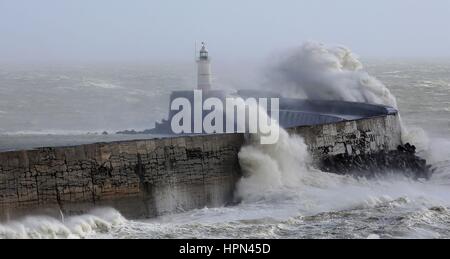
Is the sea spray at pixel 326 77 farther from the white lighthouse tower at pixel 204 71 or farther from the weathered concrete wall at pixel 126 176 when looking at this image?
the weathered concrete wall at pixel 126 176

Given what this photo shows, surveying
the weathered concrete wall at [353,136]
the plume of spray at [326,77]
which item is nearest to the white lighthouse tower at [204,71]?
the plume of spray at [326,77]

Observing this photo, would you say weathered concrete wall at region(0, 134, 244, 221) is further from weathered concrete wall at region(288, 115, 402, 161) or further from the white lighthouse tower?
the white lighthouse tower

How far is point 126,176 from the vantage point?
988cm

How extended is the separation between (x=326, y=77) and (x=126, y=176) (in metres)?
9.89

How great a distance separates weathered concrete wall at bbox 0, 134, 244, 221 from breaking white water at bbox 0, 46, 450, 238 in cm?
21

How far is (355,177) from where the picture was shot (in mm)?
12328

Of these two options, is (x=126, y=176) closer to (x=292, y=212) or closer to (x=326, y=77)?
(x=292, y=212)

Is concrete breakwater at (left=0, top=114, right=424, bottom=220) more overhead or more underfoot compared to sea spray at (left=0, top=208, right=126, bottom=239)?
more overhead

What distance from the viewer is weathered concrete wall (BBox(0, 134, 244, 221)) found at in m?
9.03

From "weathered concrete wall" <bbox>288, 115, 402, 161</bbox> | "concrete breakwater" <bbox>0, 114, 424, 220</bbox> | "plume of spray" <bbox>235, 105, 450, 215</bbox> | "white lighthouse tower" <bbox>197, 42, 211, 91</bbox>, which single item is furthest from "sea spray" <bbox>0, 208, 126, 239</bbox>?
"white lighthouse tower" <bbox>197, 42, 211, 91</bbox>

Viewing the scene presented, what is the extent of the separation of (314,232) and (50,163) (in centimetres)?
342

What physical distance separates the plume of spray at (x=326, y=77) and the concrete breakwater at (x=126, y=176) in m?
6.57

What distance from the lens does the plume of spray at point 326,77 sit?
18109 mm

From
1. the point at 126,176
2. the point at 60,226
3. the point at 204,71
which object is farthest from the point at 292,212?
the point at 204,71
